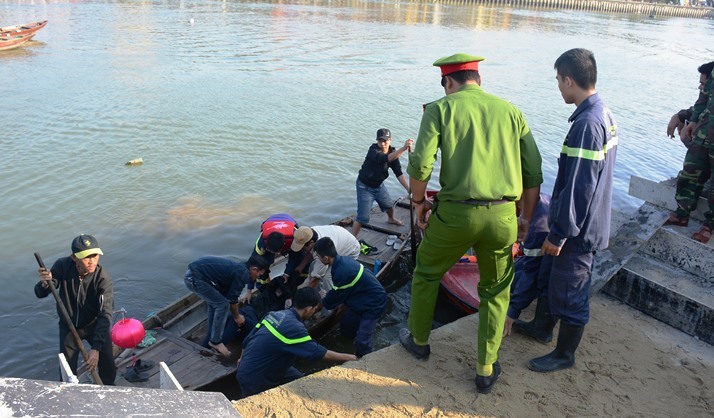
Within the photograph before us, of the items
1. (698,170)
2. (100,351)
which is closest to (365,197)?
(698,170)

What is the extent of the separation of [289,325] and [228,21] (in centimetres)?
3699

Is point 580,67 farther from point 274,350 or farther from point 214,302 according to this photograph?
point 214,302

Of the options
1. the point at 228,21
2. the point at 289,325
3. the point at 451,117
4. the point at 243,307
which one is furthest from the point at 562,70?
the point at 228,21

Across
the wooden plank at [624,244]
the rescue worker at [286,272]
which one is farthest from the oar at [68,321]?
the wooden plank at [624,244]

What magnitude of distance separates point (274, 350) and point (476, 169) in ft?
7.99

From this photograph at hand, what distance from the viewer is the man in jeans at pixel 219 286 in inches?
249

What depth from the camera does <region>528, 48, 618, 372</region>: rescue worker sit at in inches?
148

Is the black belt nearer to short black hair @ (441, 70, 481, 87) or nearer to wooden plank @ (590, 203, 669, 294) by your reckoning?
short black hair @ (441, 70, 481, 87)

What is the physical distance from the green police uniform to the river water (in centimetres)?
591

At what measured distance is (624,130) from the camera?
63.5ft

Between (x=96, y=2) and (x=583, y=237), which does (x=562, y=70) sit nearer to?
(x=583, y=237)

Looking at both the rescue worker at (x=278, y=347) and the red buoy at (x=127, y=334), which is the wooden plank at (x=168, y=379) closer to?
the rescue worker at (x=278, y=347)

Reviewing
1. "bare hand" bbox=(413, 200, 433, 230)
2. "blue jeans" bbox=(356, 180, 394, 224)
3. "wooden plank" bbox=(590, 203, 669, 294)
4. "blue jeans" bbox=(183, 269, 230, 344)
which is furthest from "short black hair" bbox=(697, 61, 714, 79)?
"blue jeans" bbox=(183, 269, 230, 344)

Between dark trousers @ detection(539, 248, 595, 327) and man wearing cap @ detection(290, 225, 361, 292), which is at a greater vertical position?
dark trousers @ detection(539, 248, 595, 327)
